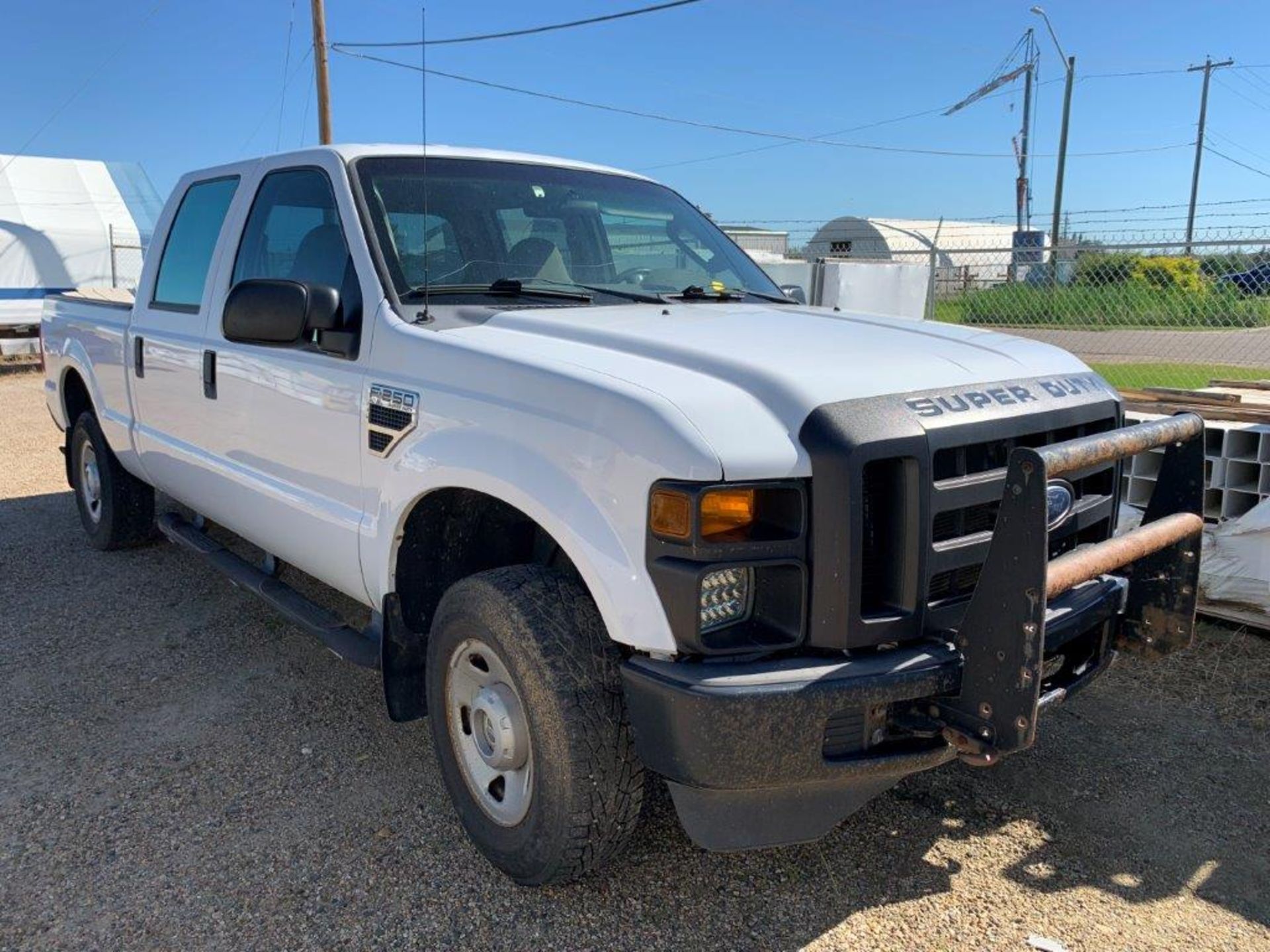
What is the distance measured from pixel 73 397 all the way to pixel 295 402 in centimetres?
341

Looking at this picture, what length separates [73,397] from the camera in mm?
6285

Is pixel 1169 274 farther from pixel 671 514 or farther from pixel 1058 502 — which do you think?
pixel 671 514

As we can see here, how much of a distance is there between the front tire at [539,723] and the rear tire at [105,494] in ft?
12.2

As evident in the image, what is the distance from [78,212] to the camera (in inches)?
694

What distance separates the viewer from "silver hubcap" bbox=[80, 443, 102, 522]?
20.2 ft

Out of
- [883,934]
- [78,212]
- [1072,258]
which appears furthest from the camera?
[78,212]

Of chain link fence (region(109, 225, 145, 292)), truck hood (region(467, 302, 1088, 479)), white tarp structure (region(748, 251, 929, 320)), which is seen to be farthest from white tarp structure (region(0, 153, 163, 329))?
truck hood (region(467, 302, 1088, 479))

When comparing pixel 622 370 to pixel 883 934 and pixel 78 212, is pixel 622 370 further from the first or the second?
pixel 78 212

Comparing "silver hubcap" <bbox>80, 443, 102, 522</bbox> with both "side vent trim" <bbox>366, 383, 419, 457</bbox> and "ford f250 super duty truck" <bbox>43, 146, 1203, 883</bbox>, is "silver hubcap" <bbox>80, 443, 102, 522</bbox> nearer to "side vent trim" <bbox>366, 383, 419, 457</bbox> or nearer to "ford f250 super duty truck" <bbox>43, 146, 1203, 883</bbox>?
"ford f250 super duty truck" <bbox>43, 146, 1203, 883</bbox>

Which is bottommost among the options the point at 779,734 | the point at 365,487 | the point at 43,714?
the point at 43,714

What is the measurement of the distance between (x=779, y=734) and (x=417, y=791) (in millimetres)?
1599

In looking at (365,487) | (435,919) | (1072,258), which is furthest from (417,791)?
(1072,258)

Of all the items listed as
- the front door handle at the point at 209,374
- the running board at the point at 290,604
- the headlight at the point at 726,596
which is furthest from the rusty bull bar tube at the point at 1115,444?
the front door handle at the point at 209,374

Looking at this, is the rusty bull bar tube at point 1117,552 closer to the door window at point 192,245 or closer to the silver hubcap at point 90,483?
the door window at point 192,245
